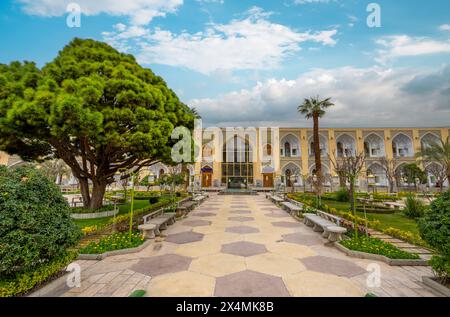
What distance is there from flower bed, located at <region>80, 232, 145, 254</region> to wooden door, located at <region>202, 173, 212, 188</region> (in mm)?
31787

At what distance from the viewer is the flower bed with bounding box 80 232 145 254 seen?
5.47m

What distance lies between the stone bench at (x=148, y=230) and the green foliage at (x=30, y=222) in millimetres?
3041

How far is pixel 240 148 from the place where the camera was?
39438mm

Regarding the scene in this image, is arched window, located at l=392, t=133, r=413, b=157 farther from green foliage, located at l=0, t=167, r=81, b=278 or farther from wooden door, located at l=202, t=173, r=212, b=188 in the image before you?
green foliage, located at l=0, t=167, r=81, b=278

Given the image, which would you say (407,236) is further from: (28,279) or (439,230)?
(28,279)

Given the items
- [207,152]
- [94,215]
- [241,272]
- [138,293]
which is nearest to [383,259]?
[241,272]

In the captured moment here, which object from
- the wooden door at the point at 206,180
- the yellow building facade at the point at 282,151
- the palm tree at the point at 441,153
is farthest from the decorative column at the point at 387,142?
the wooden door at the point at 206,180

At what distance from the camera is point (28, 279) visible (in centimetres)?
318

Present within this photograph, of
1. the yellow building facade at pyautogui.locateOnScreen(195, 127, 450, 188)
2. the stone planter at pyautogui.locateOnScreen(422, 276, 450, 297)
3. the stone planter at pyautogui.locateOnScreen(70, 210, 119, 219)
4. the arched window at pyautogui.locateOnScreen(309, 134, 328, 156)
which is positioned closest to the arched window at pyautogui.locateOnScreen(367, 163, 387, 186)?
the yellow building facade at pyautogui.locateOnScreen(195, 127, 450, 188)

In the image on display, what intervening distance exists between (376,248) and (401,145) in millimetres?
44314

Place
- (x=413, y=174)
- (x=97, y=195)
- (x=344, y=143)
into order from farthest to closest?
1. (x=344, y=143)
2. (x=413, y=174)
3. (x=97, y=195)
